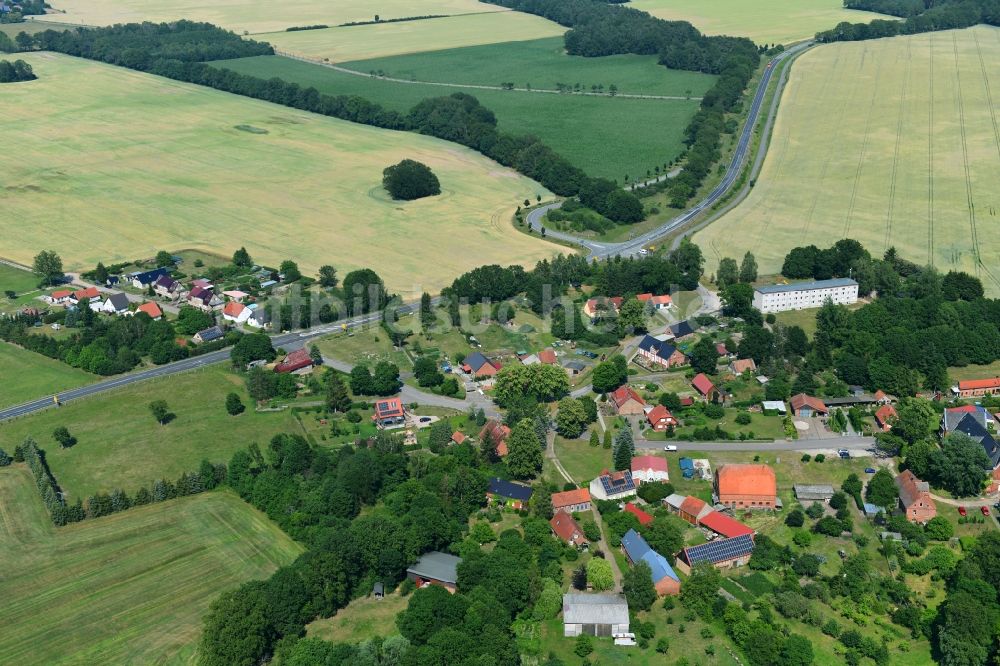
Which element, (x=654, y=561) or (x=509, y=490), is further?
(x=509, y=490)

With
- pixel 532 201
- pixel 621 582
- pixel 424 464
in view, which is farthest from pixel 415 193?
pixel 621 582

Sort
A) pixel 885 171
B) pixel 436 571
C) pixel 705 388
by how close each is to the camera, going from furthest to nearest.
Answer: pixel 885 171 → pixel 705 388 → pixel 436 571

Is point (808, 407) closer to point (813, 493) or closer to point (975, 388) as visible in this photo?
point (813, 493)

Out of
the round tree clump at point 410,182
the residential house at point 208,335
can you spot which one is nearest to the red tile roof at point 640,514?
the residential house at point 208,335

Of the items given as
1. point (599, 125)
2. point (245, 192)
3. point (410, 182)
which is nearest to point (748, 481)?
point (410, 182)

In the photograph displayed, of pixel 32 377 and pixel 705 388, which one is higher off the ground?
pixel 705 388

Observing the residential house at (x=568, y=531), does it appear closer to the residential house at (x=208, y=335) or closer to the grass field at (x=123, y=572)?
the grass field at (x=123, y=572)

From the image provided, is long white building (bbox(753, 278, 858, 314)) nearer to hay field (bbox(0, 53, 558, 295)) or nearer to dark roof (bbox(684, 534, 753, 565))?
hay field (bbox(0, 53, 558, 295))
